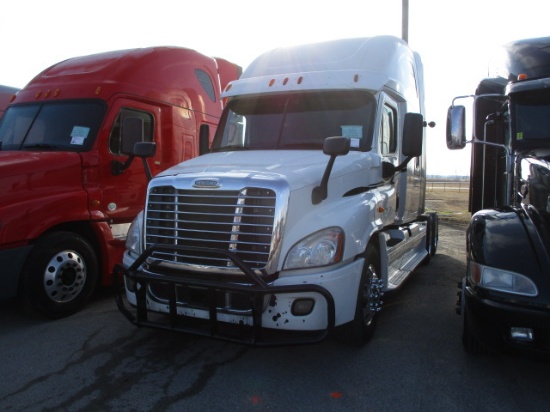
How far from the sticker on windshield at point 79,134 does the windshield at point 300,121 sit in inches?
63.2

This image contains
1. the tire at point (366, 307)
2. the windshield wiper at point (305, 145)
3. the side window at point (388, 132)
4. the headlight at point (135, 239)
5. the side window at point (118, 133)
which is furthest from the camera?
the side window at point (118, 133)

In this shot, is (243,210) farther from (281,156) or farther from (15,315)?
(15,315)

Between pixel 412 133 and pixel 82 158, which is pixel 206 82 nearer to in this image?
pixel 82 158

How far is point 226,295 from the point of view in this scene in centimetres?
353

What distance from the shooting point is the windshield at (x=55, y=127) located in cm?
557

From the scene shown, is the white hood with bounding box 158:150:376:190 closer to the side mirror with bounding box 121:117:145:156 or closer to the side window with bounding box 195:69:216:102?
the side mirror with bounding box 121:117:145:156

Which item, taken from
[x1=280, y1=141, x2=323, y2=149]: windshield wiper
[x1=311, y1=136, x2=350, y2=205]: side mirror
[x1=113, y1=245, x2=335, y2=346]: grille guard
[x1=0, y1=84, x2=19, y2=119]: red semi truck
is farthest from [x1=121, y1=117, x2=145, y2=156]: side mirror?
[x1=0, y1=84, x2=19, y2=119]: red semi truck

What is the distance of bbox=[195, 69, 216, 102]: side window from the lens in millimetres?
7389

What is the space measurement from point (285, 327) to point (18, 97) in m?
5.22

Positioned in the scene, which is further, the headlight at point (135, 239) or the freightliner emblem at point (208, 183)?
the headlight at point (135, 239)

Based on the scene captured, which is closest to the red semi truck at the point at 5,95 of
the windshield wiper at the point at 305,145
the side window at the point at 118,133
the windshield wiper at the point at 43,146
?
the windshield wiper at the point at 43,146

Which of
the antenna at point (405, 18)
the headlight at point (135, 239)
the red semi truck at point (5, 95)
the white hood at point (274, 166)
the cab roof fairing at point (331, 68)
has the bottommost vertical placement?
the headlight at point (135, 239)

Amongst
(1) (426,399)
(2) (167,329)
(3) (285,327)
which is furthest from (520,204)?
(2) (167,329)

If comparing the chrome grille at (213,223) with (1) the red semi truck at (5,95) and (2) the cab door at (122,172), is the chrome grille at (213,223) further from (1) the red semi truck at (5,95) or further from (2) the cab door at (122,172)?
(1) the red semi truck at (5,95)
